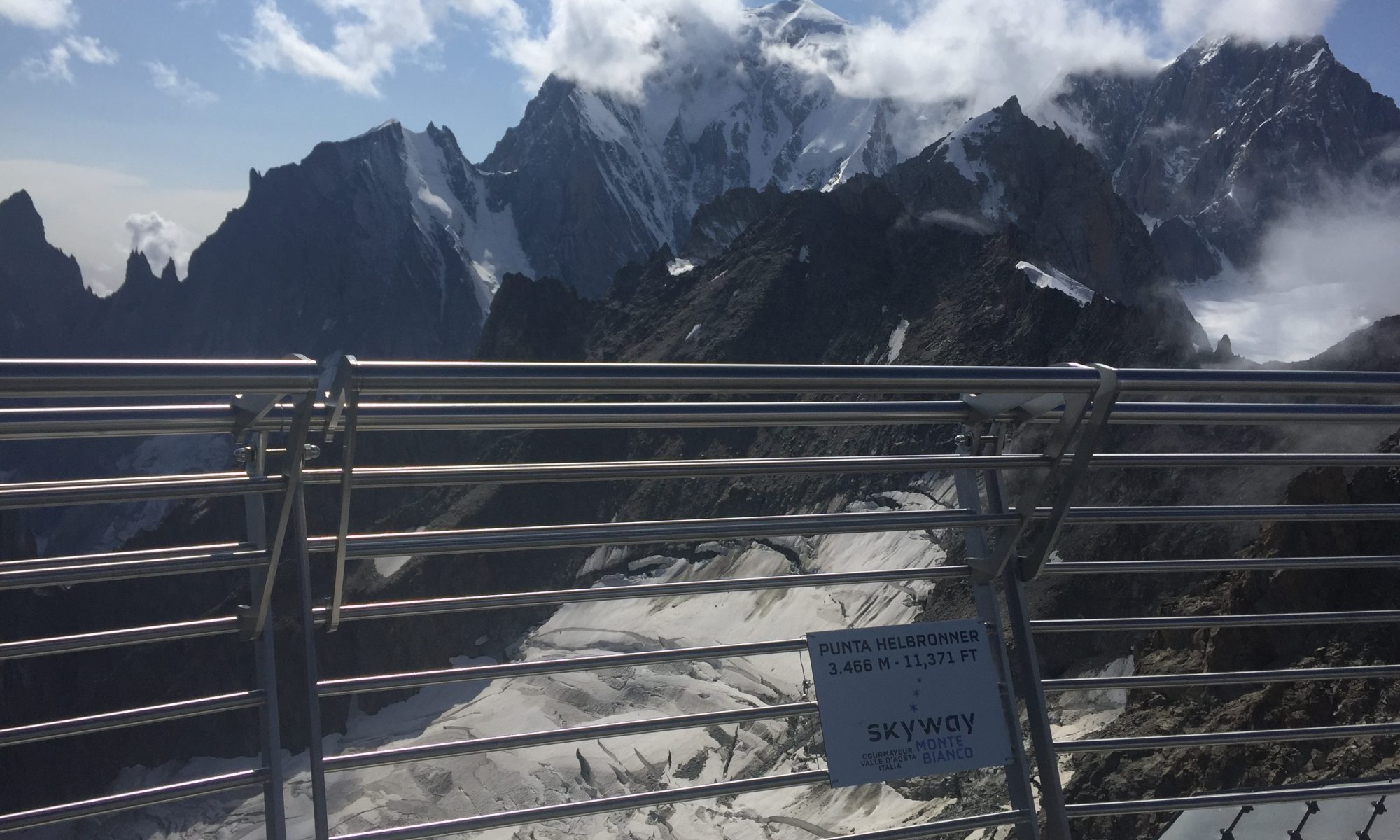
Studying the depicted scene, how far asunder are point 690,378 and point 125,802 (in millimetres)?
1355

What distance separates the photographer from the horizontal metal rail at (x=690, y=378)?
223 cm

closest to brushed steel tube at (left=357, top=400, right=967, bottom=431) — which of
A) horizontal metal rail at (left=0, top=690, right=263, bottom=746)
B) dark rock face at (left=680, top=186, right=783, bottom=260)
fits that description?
horizontal metal rail at (left=0, top=690, right=263, bottom=746)

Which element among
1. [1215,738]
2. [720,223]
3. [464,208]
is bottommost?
[1215,738]

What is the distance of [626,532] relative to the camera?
254 cm

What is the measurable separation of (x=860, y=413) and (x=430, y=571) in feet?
170

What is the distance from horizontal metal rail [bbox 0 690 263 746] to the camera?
2227mm

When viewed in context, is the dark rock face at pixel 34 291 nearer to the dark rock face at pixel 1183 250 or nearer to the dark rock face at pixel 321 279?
the dark rock face at pixel 321 279

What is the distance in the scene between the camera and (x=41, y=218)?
101 meters

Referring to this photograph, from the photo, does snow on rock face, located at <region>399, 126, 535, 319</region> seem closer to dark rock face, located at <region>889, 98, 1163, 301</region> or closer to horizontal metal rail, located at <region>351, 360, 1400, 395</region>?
dark rock face, located at <region>889, 98, 1163, 301</region>

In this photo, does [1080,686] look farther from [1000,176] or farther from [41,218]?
[41,218]

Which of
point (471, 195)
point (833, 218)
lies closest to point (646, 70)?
point (471, 195)

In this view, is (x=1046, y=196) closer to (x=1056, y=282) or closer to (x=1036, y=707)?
(x=1056, y=282)

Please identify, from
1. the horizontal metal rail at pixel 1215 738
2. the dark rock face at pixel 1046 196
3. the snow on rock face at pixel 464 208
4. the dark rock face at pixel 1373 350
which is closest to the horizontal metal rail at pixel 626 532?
the horizontal metal rail at pixel 1215 738

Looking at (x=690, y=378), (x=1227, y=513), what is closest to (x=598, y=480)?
(x=690, y=378)
